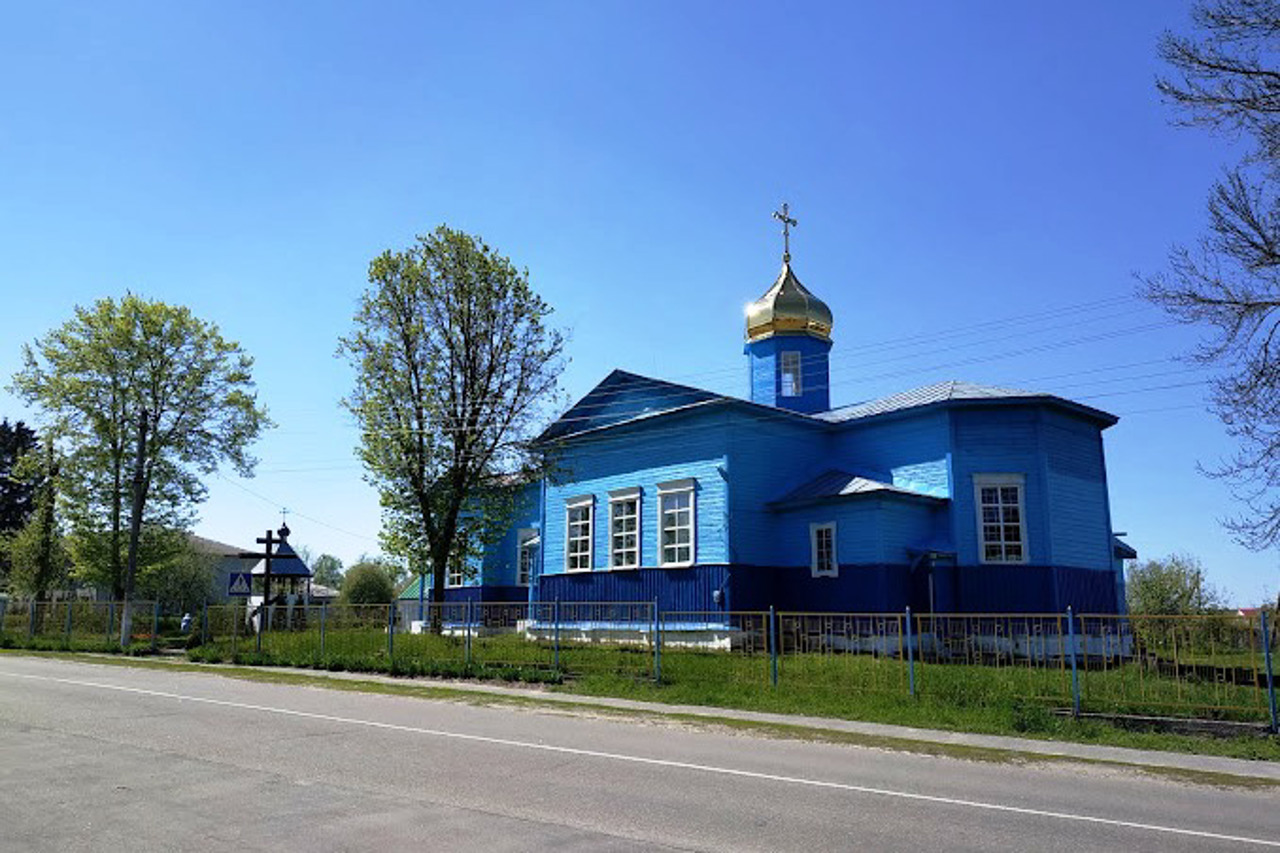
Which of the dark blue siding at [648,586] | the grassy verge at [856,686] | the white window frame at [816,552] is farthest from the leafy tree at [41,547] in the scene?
the white window frame at [816,552]

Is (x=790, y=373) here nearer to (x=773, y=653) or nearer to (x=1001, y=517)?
(x=1001, y=517)

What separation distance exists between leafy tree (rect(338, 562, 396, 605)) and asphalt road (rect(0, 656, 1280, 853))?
40.7 metres

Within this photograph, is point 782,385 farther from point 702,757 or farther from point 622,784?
point 622,784

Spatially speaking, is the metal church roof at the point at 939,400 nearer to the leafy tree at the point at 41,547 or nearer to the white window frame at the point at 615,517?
the white window frame at the point at 615,517

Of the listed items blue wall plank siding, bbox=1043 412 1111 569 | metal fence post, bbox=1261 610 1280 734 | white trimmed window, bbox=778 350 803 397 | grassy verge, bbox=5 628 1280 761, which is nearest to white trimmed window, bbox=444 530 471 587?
grassy verge, bbox=5 628 1280 761

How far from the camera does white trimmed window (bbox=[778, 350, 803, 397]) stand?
32.8 metres

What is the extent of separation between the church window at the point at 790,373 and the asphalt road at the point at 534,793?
20.5 m

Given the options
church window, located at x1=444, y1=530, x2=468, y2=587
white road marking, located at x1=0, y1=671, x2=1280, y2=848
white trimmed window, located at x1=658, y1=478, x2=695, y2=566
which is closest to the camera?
white road marking, located at x1=0, y1=671, x2=1280, y2=848

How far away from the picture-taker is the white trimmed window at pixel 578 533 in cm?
2988

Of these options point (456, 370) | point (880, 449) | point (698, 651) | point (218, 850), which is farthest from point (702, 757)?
point (456, 370)

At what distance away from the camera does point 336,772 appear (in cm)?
901

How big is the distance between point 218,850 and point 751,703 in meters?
11.5

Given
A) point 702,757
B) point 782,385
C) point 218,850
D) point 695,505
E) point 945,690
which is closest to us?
point 218,850

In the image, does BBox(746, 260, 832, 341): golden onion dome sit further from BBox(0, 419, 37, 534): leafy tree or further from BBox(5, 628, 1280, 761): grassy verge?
BBox(0, 419, 37, 534): leafy tree
